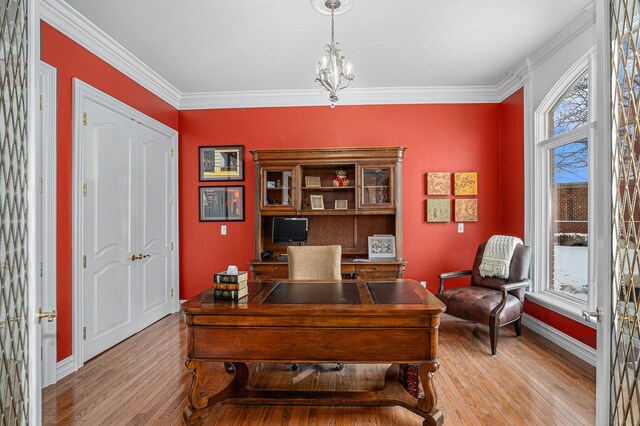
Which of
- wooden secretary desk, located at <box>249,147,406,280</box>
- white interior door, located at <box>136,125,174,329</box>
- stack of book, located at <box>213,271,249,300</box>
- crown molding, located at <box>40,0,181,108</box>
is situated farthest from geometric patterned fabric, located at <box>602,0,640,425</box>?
white interior door, located at <box>136,125,174,329</box>

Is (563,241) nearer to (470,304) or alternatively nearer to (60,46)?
(470,304)

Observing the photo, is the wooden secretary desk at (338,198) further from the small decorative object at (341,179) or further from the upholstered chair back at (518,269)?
the upholstered chair back at (518,269)

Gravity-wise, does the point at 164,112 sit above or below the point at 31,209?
above

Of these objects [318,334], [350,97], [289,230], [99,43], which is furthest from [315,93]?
[318,334]

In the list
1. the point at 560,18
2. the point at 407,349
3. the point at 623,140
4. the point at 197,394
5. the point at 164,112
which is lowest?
the point at 197,394

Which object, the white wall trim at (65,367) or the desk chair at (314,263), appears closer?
the white wall trim at (65,367)

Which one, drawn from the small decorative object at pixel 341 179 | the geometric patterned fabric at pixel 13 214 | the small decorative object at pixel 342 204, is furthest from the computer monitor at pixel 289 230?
the geometric patterned fabric at pixel 13 214

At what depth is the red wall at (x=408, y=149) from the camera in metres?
4.33

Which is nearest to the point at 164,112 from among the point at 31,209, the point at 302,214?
the point at 302,214

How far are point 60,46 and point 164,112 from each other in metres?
1.51

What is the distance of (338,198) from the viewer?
14.1 ft

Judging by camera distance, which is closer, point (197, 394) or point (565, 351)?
point (197, 394)

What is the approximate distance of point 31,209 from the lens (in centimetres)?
118

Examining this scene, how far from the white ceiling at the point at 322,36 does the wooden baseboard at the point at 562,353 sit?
2849 millimetres
